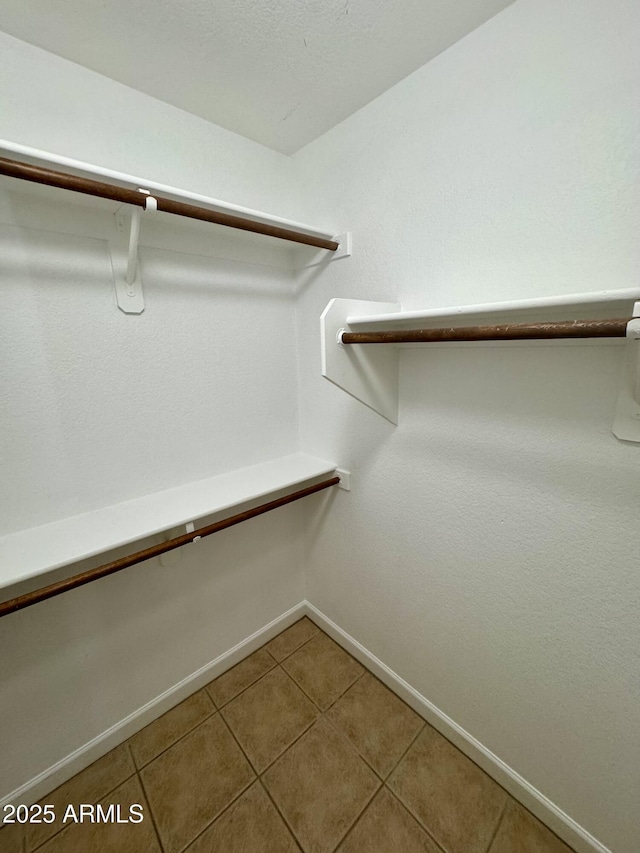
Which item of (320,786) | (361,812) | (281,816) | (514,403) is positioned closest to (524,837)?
(361,812)

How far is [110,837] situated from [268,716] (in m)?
0.56

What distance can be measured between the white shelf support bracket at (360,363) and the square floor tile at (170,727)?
143cm

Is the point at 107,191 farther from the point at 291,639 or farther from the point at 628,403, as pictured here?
the point at 291,639

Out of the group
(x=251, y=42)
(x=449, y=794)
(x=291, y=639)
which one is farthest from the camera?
(x=291, y=639)

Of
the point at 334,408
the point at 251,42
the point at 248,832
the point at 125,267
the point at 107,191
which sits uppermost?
the point at 251,42

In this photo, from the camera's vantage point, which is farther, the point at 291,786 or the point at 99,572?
the point at 291,786

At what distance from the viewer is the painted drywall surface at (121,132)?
88cm

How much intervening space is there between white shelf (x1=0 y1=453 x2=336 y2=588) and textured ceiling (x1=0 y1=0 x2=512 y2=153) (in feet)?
4.31

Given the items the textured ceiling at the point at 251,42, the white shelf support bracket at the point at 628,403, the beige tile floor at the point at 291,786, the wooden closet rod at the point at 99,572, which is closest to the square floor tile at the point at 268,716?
the beige tile floor at the point at 291,786

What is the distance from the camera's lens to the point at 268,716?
136 cm

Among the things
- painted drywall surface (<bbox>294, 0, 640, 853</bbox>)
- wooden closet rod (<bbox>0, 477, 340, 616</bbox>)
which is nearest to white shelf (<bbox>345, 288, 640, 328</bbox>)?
painted drywall surface (<bbox>294, 0, 640, 853</bbox>)

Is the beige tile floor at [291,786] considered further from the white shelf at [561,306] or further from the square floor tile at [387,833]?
the white shelf at [561,306]

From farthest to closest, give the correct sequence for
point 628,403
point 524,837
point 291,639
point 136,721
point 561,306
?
point 291,639 → point 136,721 → point 524,837 → point 628,403 → point 561,306

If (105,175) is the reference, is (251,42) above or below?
above
